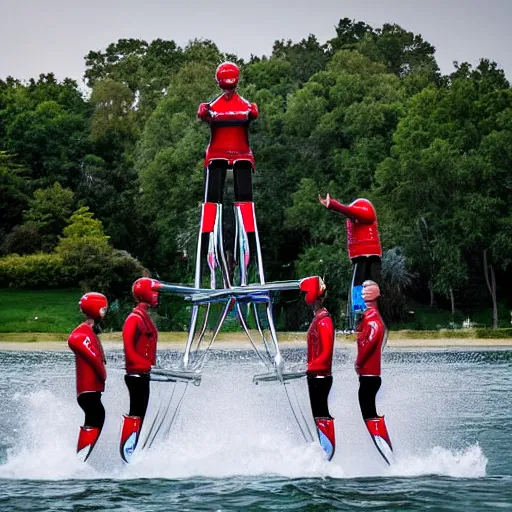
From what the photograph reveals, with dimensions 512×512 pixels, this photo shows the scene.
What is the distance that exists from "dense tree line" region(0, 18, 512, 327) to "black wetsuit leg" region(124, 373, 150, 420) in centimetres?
3377

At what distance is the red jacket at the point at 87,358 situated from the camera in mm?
14250

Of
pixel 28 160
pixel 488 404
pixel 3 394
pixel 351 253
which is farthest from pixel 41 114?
pixel 351 253

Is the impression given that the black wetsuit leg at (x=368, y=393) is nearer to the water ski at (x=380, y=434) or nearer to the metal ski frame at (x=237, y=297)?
the water ski at (x=380, y=434)

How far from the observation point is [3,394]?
86.1ft

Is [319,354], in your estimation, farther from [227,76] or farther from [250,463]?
[227,76]

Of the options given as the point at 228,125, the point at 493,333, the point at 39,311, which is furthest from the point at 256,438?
the point at 39,311

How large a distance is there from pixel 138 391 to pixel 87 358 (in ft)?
2.56

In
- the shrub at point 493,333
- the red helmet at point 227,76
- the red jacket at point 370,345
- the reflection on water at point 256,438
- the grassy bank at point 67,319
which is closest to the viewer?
the red jacket at point 370,345

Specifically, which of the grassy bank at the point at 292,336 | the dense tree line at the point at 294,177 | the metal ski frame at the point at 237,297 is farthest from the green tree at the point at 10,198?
the metal ski frame at the point at 237,297

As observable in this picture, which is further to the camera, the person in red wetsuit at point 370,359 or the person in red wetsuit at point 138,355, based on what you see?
the person in red wetsuit at point 370,359

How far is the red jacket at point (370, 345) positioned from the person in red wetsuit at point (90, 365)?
3140 mm

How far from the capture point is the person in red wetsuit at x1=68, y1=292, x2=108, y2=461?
14273 millimetres

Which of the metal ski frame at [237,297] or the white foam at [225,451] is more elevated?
the metal ski frame at [237,297]

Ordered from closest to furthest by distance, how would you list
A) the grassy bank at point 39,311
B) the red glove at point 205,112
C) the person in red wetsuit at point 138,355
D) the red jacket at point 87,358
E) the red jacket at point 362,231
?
the red jacket at point 87,358 → the person in red wetsuit at point 138,355 → the red jacket at point 362,231 → the red glove at point 205,112 → the grassy bank at point 39,311
